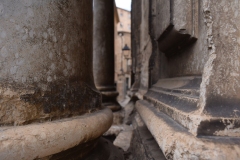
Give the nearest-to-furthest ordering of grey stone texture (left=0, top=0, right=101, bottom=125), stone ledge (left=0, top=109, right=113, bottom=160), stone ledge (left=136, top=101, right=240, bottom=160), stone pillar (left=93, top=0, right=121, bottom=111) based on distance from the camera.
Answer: stone ledge (left=136, top=101, right=240, bottom=160) < stone ledge (left=0, top=109, right=113, bottom=160) < grey stone texture (left=0, top=0, right=101, bottom=125) < stone pillar (left=93, top=0, right=121, bottom=111)

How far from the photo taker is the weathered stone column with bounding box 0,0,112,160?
89 centimetres

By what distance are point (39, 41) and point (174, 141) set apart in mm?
781

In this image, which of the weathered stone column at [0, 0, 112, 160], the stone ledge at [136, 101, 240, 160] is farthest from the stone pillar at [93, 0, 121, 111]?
the stone ledge at [136, 101, 240, 160]

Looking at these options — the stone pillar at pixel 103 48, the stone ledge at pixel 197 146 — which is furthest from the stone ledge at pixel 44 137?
the stone pillar at pixel 103 48

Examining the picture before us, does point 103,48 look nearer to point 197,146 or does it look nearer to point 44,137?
point 44,137

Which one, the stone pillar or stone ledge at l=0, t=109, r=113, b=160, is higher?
the stone pillar

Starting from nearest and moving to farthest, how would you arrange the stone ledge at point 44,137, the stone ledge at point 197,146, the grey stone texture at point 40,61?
the stone ledge at point 197,146
the stone ledge at point 44,137
the grey stone texture at point 40,61

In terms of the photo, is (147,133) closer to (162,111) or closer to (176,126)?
(162,111)

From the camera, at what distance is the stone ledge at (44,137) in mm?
821

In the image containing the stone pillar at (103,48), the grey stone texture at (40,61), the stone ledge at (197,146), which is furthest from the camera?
the stone pillar at (103,48)

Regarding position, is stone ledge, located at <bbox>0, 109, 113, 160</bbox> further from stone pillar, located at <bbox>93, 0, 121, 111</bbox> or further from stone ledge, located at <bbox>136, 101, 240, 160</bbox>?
stone pillar, located at <bbox>93, 0, 121, 111</bbox>

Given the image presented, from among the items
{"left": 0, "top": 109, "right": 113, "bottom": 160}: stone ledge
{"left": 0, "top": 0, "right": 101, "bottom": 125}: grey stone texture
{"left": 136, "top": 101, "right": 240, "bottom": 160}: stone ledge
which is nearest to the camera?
{"left": 136, "top": 101, "right": 240, "bottom": 160}: stone ledge

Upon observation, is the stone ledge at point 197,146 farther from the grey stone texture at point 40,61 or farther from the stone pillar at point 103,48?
the stone pillar at point 103,48

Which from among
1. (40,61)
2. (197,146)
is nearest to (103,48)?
(40,61)
